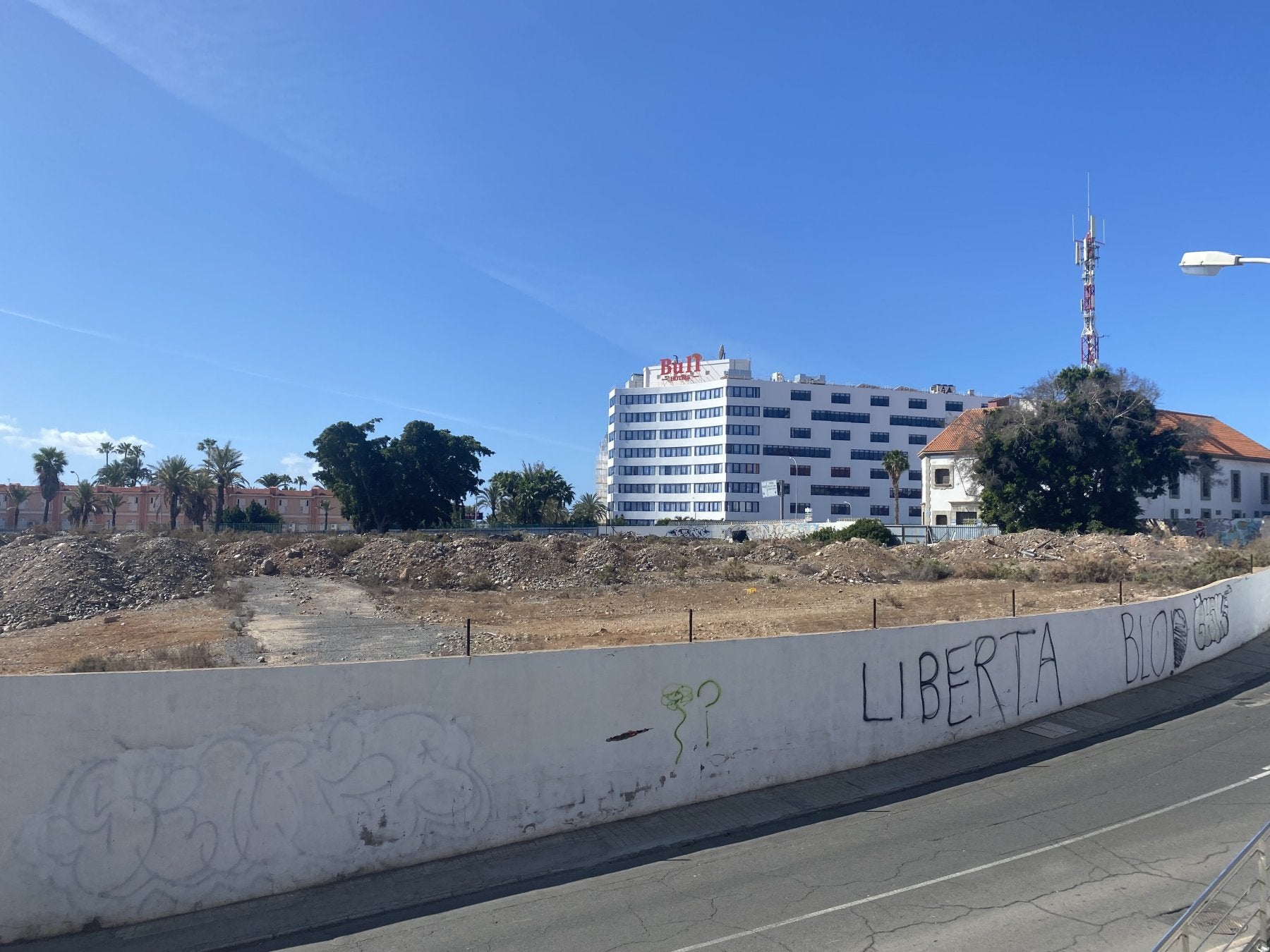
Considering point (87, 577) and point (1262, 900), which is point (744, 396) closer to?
point (87, 577)

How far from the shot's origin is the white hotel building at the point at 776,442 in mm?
112375

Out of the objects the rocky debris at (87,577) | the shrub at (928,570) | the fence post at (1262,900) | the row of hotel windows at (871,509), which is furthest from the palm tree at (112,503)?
the fence post at (1262,900)

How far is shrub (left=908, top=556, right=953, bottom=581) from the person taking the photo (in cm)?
3750

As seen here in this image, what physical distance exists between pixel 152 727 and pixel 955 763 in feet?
35.2

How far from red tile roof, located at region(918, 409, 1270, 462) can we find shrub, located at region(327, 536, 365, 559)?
42.6m

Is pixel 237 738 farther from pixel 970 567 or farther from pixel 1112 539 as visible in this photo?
pixel 1112 539

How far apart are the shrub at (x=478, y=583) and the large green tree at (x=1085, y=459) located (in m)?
34.7

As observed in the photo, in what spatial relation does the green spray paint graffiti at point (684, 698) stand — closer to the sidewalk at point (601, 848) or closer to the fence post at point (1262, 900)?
the sidewalk at point (601, 848)

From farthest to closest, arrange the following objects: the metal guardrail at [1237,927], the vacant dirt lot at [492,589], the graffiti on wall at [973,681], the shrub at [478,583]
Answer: the shrub at [478,583]
the vacant dirt lot at [492,589]
the graffiti on wall at [973,681]
the metal guardrail at [1237,927]

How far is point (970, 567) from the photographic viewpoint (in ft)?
126

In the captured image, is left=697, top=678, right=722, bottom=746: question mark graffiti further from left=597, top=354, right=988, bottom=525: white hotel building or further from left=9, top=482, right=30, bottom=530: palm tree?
left=597, top=354, right=988, bottom=525: white hotel building

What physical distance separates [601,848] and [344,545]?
39441 mm

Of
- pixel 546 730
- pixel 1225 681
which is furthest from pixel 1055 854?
pixel 1225 681

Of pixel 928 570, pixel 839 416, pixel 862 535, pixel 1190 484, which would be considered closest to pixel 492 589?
pixel 928 570
